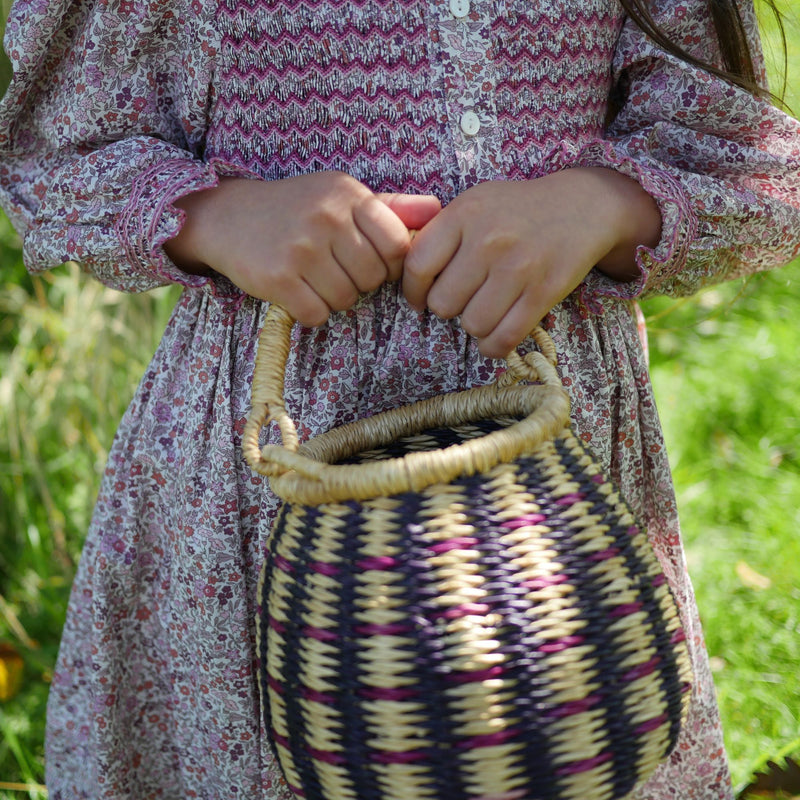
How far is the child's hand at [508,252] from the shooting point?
0.83 m

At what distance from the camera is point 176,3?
0.93 metres

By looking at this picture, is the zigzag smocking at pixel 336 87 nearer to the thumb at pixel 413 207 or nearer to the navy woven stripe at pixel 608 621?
the thumb at pixel 413 207

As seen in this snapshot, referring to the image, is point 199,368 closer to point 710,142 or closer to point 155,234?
point 155,234

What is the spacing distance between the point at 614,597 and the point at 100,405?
1571 mm

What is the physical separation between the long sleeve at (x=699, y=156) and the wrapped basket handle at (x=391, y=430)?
20cm

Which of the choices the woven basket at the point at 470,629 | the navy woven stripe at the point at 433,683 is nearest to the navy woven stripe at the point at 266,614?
the woven basket at the point at 470,629

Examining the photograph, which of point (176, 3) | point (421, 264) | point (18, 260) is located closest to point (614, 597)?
point (421, 264)

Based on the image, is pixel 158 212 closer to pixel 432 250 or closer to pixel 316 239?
pixel 316 239

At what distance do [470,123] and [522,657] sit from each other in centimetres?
54

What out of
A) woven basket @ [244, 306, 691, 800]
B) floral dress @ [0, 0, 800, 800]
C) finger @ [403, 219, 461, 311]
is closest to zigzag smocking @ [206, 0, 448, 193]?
floral dress @ [0, 0, 800, 800]

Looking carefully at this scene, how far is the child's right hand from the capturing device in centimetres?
84

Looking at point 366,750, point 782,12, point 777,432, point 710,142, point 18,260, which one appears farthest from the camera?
point 18,260

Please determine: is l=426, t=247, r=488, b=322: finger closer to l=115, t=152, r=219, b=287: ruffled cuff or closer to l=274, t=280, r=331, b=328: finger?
l=274, t=280, r=331, b=328: finger

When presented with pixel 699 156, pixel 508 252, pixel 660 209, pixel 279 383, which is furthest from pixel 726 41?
pixel 279 383
